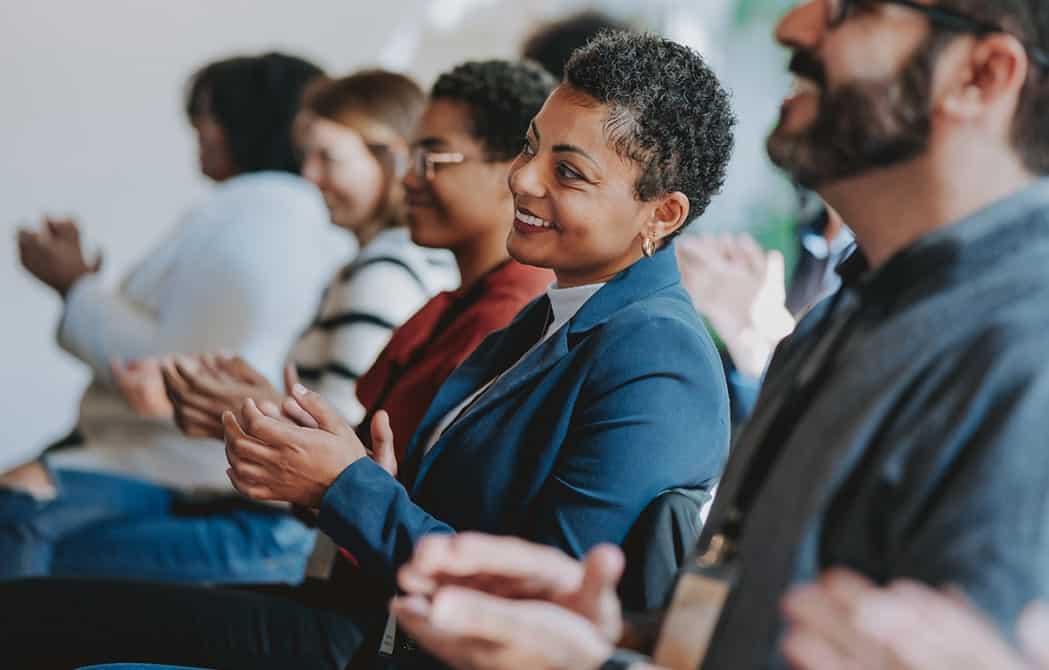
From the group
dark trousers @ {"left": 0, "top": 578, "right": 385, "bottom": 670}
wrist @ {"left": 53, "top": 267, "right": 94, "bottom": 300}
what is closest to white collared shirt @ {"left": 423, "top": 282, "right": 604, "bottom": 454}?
dark trousers @ {"left": 0, "top": 578, "right": 385, "bottom": 670}

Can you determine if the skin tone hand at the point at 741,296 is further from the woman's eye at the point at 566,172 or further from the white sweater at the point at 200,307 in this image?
the white sweater at the point at 200,307

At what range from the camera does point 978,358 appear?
2.51 ft

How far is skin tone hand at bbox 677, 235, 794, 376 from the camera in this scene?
6.11ft

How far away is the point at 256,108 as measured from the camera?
2.90 metres

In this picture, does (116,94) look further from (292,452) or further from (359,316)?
(292,452)

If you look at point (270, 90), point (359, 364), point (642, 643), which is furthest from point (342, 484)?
point (270, 90)

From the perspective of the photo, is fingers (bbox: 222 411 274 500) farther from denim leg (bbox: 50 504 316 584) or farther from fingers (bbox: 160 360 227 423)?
denim leg (bbox: 50 504 316 584)

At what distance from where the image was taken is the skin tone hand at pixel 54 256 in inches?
107

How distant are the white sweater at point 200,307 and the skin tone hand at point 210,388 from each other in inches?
26.9

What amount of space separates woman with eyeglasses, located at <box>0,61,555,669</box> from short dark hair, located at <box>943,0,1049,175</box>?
→ 0.96 metres

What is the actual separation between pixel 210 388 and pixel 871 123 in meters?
1.15

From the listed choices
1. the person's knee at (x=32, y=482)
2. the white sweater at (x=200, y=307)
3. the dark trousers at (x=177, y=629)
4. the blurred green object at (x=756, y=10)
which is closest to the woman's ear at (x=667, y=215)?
the dark trousers at (x=177, y=629)

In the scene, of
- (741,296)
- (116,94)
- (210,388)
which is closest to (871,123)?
(741,296)

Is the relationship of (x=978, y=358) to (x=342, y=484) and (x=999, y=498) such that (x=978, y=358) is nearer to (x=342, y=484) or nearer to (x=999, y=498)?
(x=999, y=498)
